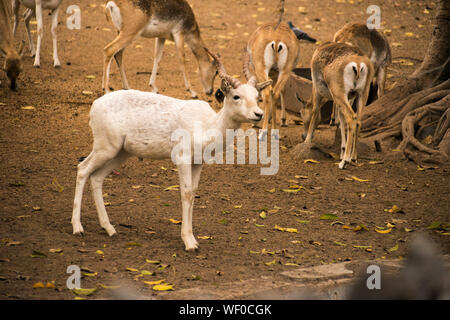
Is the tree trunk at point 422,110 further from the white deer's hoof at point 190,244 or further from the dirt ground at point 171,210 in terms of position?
the white deer's hoof at point 190,244

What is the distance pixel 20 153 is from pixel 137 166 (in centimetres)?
145

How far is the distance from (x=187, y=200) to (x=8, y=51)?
5.71 meters

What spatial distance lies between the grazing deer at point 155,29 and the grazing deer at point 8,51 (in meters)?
1.37

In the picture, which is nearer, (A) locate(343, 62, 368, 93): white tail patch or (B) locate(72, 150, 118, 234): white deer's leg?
(B) locate(72, 150, 118, 234): white deer's leg

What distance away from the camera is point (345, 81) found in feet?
25.9

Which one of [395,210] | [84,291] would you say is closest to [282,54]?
[395,210]

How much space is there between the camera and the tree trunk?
816 cm

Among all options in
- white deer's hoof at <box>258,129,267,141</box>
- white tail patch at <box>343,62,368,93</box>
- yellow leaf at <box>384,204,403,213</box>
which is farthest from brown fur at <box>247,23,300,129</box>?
yellow leaf at <box>384,204,403,213</box>

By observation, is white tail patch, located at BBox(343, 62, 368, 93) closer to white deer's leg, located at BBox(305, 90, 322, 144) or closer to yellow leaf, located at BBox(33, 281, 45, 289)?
white deer's leg, located at BBox(305, 90, 322, 144)

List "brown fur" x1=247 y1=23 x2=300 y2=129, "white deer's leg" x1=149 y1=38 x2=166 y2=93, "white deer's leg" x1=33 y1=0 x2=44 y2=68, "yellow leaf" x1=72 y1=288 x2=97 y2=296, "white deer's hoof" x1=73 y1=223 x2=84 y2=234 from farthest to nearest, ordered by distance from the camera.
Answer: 1. "white deer's leg" x1=33 y1=0 x2=44 y2=68
2. "white deer's leg" x1=149 y1=38 x2=166 y2=93
3. "brown fur" x1=247 y1=23 x2=300 y2=129
4. "white deer's hoof" x1=73 y1=223 x2=84 y2=234
5. "yellow leaf" x1=72 y1=288 x2=97 y2=296

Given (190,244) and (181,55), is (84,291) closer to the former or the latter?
(190,244)

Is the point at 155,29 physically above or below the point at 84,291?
above
